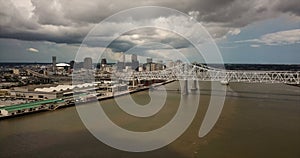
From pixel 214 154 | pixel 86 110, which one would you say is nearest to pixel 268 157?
pixel 214 154

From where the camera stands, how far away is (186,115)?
610 centimetres

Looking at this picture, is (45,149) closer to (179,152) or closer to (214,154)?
(179,152)

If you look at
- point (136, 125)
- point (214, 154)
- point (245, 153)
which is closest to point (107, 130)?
point (136, 125)

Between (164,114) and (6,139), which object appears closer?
(6,139)

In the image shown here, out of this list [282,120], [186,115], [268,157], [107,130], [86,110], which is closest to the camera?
[268,157]

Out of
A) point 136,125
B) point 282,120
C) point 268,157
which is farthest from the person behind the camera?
point 282,120

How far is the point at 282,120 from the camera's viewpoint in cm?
566

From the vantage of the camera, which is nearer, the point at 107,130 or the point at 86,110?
the point at 107,130

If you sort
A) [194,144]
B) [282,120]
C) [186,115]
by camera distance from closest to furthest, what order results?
[194,144], [282,120], [186,115]

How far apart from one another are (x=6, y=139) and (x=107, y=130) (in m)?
1.53

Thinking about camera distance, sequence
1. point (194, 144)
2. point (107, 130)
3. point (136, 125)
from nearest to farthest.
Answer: point (194, 144), point (107, 130), point (136, 125)

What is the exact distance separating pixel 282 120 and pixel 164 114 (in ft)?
8.27

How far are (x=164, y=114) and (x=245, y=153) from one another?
2.86 m

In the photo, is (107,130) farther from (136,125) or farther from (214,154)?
(214,154)
